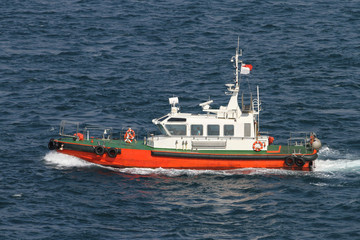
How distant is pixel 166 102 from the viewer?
174 ft

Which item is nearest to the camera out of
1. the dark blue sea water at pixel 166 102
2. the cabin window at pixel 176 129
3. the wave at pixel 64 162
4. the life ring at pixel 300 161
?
the dark blue sea water at pixel 166 102

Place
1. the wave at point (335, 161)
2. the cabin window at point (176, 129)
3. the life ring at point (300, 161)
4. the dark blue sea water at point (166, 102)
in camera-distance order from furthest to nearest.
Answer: the wave at point (335, 161), the cabin window at point (176, 129), the life ring at point (300, 161), the dark blue sea water at point (166, 102)

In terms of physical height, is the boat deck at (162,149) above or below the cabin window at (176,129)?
below

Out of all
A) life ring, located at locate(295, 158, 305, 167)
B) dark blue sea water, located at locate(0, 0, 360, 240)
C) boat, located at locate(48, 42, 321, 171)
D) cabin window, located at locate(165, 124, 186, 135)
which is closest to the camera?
dark blue sea water, located at locate(0, 0, 360, 240)

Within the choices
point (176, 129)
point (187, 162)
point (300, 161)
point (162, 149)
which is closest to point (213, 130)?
point (176, 129)

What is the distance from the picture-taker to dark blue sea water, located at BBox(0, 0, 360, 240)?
3438 cm

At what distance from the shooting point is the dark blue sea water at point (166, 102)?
34.4 meters

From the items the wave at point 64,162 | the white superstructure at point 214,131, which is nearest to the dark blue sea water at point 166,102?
the wave at point 64,162

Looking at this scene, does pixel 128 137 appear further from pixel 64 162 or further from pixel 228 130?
pixel 228 130

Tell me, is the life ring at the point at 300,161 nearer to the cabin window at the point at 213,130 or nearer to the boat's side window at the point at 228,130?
the boat's side window at the point at 228,130

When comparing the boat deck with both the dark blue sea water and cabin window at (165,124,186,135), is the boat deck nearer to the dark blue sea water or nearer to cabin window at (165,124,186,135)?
cabin window at (165,124,186,135)

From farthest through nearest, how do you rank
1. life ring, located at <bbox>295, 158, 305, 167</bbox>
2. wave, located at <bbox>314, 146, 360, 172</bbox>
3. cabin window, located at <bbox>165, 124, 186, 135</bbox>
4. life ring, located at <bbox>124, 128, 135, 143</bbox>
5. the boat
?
life ring, located at <bbox>124, 128, 135, 143</bbox> → wave, located at <bbox>314, 146, 360, 172</bbox> → cabin window, located at <bbox>165, 124, 186, 135</bbox> → the boat → life ring, located at <bbox>295, 158, 305, 167</bbox>

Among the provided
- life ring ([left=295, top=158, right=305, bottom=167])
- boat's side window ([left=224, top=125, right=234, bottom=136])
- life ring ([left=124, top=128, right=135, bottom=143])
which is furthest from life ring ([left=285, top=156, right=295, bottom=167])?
life ring ([left=124, top=128, right=135, bottom=143])

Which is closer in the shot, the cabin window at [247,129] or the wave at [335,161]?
the cabin window at [247,129]
